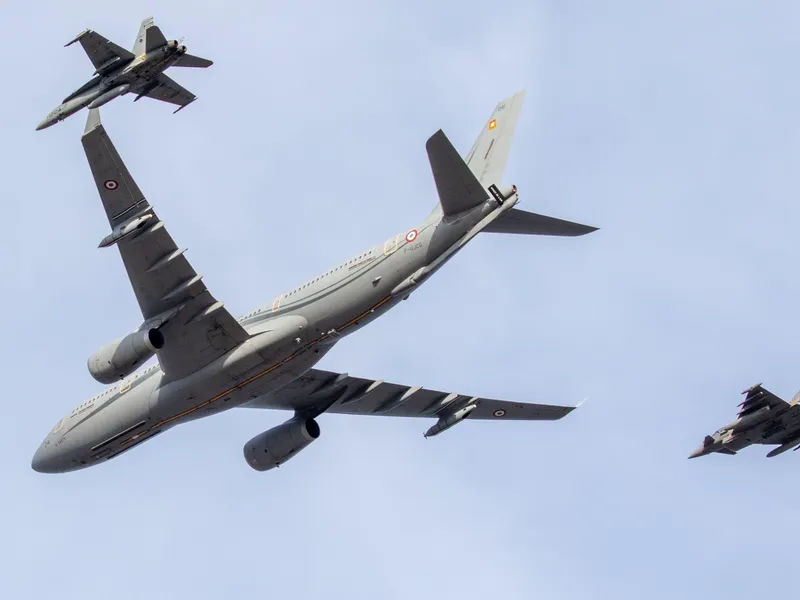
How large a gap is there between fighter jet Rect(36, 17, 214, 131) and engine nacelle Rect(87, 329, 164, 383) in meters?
15.1

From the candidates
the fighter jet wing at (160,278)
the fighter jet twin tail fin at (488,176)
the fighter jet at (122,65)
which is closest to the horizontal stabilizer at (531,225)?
the fighter jet twin tail fin at (488,176)

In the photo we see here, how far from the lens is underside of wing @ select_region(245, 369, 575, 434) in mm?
41000

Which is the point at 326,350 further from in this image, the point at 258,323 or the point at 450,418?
the point at 450,418

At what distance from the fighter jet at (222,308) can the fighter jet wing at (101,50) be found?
13.9 meters

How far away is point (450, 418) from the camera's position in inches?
1666

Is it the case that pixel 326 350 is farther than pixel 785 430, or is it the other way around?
pixel 785 430

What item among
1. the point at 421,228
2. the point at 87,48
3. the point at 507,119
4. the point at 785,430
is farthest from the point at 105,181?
the point at 785,430

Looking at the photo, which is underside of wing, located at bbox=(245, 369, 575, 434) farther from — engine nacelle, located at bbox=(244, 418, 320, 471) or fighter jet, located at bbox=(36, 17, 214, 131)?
fighter jet, located at bbox=(36, 17, 214, 131)

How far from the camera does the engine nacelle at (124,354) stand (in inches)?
1320

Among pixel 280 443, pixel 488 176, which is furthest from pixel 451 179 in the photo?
pixel 280 443

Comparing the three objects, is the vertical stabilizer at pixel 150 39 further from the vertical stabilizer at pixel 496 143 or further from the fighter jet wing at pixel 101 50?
the vertical stabilizer at pixel 496 143

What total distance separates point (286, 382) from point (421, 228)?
24.0 feet

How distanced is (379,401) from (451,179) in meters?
13.7

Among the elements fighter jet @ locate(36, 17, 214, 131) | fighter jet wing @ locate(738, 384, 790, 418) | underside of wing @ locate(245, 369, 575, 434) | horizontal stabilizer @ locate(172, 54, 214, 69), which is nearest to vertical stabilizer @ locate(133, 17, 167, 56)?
fighter jet @ locate(36, 17, 214, 131)
